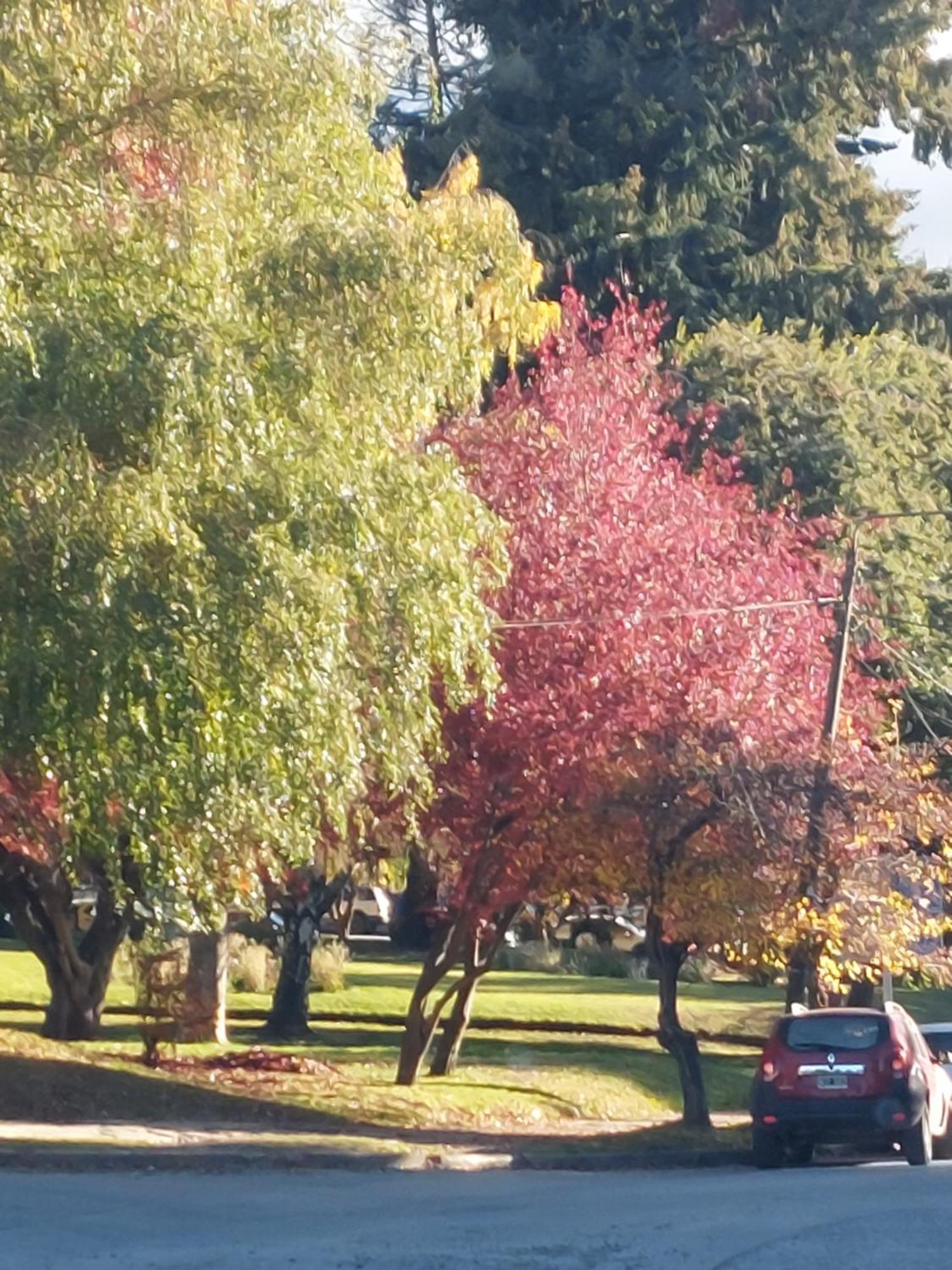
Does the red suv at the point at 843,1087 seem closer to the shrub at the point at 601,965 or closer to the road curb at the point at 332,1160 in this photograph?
the road curb at the point at 332,1160

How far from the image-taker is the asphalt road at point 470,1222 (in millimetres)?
10203

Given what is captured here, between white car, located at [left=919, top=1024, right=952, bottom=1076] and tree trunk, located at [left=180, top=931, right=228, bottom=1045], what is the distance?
8055 millimetres

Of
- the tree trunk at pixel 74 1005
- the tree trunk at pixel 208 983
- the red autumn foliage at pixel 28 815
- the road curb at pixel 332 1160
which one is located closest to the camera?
the road curb at pixel 332 1160

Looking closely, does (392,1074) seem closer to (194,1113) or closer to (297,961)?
(297,961)

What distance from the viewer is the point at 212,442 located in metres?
12.8

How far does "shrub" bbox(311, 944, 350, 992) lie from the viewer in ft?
103

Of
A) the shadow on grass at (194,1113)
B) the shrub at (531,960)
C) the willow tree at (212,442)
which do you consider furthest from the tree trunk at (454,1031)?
the shrub at (531,960)

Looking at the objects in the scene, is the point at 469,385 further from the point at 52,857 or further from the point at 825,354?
the point at 825,354

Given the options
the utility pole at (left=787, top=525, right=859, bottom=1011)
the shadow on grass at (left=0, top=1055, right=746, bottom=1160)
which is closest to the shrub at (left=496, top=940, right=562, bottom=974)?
the utility pole at (left=787, top=525, right=859, bottom=1011)

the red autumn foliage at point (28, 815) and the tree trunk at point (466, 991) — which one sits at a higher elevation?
the red autumn foliage at point (28, 815)

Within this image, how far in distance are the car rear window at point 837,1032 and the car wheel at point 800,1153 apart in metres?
0.93

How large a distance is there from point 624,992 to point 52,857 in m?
16.7

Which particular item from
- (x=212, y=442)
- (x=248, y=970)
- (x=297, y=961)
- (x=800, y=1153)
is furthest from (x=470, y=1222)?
(x=248, y=970)

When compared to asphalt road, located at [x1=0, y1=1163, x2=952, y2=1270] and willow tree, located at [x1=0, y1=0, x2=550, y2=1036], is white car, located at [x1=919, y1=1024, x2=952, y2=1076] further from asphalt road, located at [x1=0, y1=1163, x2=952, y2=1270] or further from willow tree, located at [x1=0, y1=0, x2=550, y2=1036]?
willow tree, located at [x1=0, y1=0, x2=550, y2=1036]
